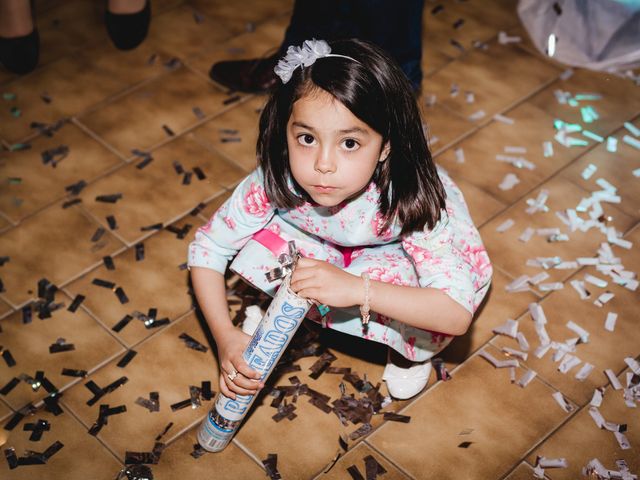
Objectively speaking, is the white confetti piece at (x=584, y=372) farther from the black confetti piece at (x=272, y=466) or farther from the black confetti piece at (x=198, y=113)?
the black confetti piece at (x=198, y=113)

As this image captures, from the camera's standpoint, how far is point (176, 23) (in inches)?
123

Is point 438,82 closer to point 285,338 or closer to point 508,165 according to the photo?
point 508,165

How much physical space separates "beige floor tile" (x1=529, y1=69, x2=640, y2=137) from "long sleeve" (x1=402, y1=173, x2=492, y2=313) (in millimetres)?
1051

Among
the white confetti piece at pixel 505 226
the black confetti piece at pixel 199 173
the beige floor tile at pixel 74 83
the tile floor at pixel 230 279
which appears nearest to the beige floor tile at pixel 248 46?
the tile floor at pixel 230 279

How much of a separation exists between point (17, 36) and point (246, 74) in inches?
30.5

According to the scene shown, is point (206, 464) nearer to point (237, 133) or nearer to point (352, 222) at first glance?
point (352, 222)

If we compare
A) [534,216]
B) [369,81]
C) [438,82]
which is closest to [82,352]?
[369,81]

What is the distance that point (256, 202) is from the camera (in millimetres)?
1844

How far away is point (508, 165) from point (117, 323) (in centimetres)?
129

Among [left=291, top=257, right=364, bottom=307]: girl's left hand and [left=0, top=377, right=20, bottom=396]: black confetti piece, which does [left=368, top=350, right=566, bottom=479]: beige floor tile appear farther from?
[left=0, top=377, right=20, bottom=396]: black confetti piece

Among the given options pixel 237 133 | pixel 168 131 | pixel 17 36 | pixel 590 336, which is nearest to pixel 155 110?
pixel 168 131

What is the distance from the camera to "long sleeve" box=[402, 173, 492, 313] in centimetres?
171

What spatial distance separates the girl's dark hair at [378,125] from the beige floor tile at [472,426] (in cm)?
50

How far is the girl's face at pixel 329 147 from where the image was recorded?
153cm
